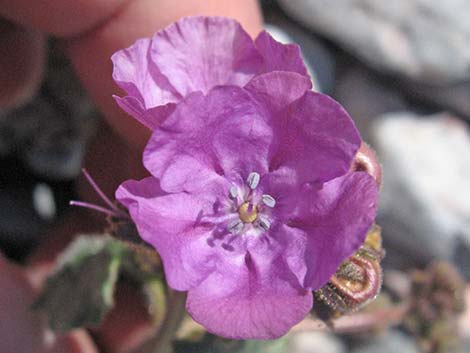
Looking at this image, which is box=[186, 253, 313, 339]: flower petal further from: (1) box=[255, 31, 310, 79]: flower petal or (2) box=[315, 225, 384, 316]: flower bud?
(1) box=[255, 31, 310, 79]: flower petal

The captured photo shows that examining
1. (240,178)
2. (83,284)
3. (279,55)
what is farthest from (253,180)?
(83,284)

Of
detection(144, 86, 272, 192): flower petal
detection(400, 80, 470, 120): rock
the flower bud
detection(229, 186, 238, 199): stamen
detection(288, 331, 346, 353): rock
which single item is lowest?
detection(288, 331, 346, 353): rock

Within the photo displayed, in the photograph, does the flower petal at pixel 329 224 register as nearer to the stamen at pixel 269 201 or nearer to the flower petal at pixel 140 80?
the stamen at pixel 269 201

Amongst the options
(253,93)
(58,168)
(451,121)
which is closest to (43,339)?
(58,168)

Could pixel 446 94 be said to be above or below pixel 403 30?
below

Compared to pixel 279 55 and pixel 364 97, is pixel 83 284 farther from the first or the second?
pixel 364 97

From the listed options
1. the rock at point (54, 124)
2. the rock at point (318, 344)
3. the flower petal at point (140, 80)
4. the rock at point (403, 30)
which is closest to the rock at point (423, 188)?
the rock at point (403, 30)

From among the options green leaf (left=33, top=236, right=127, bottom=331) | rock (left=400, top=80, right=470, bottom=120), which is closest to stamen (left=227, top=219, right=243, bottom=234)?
green leaf (left=33, top=236, right=127, bottom=331)
